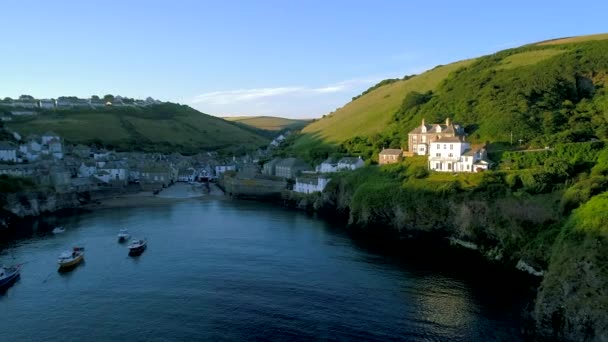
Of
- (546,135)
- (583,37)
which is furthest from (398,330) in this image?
(583,37)

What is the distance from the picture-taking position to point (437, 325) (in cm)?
3428

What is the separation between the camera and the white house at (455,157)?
225ft

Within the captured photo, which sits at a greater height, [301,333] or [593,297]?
[593,297]

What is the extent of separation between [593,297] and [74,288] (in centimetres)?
4303

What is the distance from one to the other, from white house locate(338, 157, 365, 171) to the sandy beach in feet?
92.5

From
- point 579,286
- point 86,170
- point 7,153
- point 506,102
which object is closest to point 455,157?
point 506,102

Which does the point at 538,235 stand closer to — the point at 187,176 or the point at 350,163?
the point at 350,163

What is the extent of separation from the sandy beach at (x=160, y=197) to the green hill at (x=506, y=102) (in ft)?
94.3

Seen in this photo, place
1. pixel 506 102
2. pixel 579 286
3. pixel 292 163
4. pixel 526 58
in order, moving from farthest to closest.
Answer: pixel 526 58
pixel 292 163
pixel 506 102
pixel 579 286

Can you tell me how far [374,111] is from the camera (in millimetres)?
143000

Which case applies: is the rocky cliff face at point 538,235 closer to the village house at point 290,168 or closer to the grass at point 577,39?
the village house at point 290,168

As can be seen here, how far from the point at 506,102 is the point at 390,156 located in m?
30.0

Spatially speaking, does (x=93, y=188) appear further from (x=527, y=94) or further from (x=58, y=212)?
(x=527, y=94)

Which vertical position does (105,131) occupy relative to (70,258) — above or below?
above
